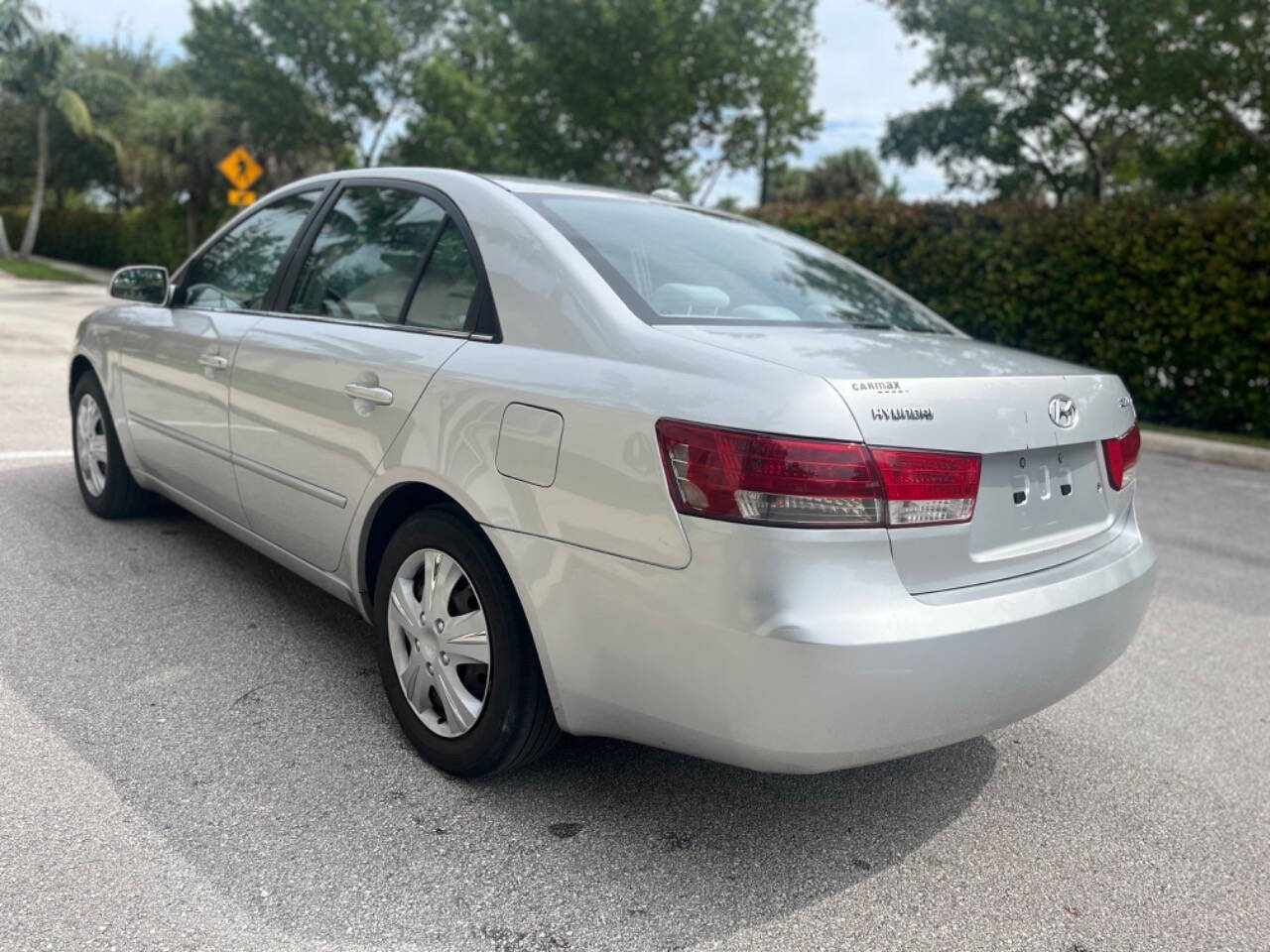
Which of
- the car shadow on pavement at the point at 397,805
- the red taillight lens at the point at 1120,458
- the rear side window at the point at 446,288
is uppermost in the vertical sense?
the rear side window at the point at 446,288

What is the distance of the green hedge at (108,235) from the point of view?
34406mm

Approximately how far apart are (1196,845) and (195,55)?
114 ft

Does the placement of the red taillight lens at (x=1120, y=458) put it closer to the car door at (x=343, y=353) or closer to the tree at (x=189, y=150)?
the car door at (x=343, y=353)

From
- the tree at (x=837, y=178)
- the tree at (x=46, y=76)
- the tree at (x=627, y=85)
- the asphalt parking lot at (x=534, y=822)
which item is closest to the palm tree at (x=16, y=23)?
the tree at (x=46, y=76)

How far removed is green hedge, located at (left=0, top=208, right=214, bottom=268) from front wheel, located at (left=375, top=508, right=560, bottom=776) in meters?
32.4

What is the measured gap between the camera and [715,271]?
308cm

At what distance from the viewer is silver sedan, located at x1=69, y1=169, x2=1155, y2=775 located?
214 cm

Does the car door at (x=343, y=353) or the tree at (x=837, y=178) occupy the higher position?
the tree at (x=837, y=178)

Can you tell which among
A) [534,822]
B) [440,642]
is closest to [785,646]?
[534,822]

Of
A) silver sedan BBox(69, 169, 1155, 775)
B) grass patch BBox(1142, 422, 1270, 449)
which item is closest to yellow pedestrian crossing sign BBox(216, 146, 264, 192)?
grass patch BBox(1142, 422, 1270, 449)

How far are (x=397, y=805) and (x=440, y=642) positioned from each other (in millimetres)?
403

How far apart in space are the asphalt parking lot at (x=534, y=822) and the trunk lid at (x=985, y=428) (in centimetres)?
72

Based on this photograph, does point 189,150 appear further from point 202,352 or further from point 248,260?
point 202,352

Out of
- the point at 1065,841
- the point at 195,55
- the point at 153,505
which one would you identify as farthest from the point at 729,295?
the point at 195,55
